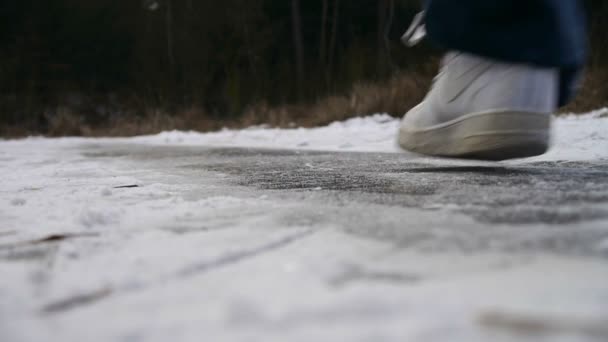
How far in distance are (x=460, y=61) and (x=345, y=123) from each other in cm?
392

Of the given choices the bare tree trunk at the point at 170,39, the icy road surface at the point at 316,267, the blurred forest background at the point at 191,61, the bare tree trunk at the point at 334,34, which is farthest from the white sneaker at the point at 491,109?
the bare tree trunk at the point at 170,39

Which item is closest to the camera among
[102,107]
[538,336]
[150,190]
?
[538,336]

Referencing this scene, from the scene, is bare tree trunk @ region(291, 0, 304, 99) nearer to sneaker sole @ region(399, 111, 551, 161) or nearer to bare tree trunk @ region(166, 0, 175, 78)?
bare tree trunk @ region(166, 0, 175, 78)

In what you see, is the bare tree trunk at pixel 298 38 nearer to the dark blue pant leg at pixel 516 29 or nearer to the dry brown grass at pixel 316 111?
the dry brown grass at pixel 316 111

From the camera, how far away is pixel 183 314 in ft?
1.23

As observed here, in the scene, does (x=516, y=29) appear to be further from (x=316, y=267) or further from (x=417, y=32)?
(x=316, y=267)

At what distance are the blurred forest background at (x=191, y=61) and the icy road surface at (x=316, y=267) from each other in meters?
4.87

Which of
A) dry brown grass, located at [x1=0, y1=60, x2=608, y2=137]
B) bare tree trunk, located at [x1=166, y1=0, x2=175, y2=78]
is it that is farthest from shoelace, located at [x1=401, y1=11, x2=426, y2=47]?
bare tree trunk, located at [x1=166, y1=0, x2=175, y2=78]

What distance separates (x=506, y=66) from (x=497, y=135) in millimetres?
153

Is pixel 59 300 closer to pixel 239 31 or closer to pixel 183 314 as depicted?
pixel 183 314

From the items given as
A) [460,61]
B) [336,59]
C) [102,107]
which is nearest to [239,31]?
[336,59]

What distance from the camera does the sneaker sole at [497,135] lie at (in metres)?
0.99

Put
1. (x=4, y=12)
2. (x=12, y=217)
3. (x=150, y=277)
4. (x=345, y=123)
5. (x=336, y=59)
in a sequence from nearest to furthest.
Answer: (x=150, y=277) → (x=12, y=217) → (x=345, y=123) → (x=336, y=59) → (x=4, y=12)

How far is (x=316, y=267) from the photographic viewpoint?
455mm
